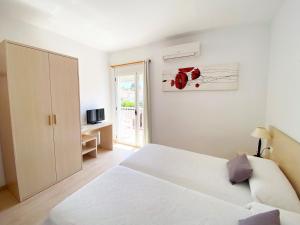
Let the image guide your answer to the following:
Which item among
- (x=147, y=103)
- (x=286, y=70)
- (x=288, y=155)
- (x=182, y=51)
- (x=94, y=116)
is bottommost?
(x=288, y=155)

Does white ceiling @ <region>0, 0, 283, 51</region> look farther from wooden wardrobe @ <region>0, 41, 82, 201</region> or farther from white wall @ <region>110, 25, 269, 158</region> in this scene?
wooden wardrobe @ <region>0, 41, 82, 201</region>

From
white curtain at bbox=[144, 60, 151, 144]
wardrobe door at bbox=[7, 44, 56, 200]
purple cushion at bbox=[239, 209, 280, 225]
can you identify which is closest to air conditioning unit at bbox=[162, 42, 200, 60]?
white curtain at bbox=[144, 60, 151, 144]

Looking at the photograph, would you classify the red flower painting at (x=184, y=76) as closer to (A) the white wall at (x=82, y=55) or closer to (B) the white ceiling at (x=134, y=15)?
(B) the white ceiling at (x=134, y=15)

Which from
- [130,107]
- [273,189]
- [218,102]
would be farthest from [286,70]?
[130,107]

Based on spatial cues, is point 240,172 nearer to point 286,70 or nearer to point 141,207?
point 141,207

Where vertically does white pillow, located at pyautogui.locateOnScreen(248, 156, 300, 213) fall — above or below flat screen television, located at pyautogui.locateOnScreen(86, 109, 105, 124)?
below

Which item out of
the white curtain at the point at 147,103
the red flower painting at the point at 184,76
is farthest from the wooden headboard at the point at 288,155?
the white curtain at the point at 147,103

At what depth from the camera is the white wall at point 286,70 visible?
128cm

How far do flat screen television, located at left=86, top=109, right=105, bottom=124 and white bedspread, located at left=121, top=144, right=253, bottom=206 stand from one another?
1.70 m

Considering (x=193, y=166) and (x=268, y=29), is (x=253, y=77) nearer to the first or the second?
(x=268, y=29)

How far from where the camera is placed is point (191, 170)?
1.61 meters

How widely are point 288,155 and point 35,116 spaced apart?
117 inches

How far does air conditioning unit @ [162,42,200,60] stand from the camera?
8.53 feet

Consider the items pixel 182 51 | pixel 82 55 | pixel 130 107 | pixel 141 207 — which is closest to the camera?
pixel 141 207
